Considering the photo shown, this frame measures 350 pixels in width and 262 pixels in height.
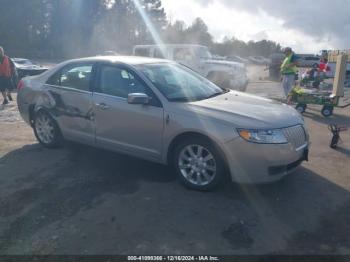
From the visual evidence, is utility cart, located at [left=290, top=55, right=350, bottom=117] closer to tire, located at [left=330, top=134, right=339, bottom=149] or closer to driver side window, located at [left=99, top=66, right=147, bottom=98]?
tire, located at [left=330, top=134, right=339, bottom=149]

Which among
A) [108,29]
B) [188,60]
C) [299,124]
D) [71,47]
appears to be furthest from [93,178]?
[108,29]

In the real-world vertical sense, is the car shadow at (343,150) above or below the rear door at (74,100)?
below

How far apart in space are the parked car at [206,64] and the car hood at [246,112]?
900cm

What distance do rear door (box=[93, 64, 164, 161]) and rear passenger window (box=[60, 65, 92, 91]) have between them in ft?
0.84

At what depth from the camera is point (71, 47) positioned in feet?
160

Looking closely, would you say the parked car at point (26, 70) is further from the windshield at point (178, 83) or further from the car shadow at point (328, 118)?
the windshield at point (178, 83)

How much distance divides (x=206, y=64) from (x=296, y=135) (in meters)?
10.0

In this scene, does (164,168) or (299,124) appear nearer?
(299,124)

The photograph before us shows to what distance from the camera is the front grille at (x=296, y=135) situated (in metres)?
4.00

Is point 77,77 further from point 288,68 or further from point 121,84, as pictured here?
point 288,68

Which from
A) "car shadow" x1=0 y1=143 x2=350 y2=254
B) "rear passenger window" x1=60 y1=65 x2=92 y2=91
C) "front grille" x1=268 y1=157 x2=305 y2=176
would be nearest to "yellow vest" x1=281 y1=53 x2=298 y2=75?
"car shadow" x1=0 y1=143 x2=350 y2=254

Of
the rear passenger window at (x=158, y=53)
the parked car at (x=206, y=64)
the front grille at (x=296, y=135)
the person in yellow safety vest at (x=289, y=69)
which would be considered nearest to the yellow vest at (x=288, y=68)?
the person in yellow safety vest at (x=289, y=69)

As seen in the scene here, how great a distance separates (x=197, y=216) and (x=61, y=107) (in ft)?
9.88

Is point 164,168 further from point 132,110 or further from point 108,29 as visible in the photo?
point 108,29
